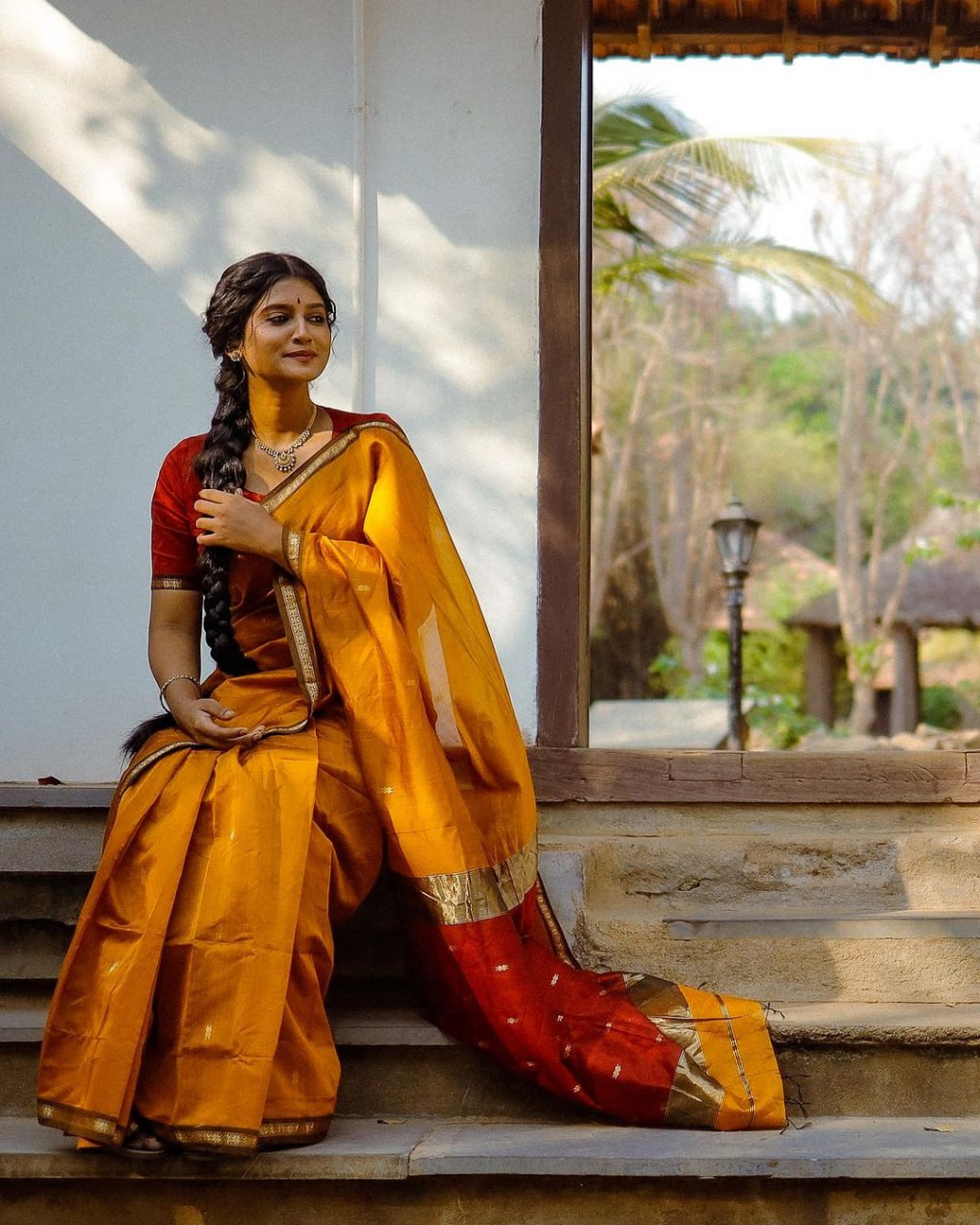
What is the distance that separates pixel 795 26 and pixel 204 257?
282 cm

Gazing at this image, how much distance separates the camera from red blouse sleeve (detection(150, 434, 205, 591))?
3.07 meters

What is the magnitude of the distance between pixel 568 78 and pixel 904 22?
2.26m

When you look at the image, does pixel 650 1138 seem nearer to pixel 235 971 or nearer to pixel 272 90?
pixel 235 971

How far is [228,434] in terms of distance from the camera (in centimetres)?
309

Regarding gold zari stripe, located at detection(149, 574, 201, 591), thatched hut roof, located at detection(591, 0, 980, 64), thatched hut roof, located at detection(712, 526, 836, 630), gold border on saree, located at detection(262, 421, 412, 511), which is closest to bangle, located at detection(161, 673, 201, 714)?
gold zari stripe, located at detection(149, 574, 201, 591)

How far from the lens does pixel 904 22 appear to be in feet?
18.1

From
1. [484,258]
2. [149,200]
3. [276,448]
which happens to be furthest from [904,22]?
[276,448]

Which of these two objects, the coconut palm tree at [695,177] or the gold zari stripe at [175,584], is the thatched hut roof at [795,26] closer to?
the coconut palm tree at [695,177]

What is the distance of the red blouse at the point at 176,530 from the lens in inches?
121

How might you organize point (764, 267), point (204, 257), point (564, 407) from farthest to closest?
point (764, 267) < point (204, 257) < point (564, 407)

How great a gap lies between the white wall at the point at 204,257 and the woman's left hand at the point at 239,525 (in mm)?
1153

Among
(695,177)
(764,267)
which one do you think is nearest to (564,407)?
(695,177)

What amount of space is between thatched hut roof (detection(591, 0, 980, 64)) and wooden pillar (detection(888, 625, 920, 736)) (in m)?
12.7

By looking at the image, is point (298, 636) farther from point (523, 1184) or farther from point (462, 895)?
point (523, 1184)
